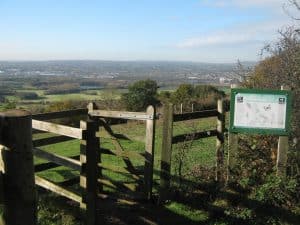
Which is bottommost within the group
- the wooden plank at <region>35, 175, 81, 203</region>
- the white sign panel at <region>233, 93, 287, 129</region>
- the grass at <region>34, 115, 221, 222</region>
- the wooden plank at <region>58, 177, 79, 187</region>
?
the grass at <region>34, 115, 221, 222</region>

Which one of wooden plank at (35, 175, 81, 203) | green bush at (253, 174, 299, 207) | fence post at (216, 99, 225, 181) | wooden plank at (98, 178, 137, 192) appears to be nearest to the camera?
wooden plank at (35, 175, 81, 203)

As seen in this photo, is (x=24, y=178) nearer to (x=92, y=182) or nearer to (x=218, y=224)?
(x=92, y=182)

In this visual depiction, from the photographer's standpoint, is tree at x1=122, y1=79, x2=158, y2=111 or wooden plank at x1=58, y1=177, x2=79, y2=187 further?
tree at x1=122, y1=79, x2=158, y2=111

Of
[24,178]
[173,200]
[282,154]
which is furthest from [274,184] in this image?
[24,178]

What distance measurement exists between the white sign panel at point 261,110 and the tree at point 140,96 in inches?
696

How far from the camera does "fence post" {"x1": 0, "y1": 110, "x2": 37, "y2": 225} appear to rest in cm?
244

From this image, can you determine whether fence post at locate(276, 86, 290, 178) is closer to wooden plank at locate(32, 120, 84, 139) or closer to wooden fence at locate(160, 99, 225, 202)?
wooden fence at locate(160, 99, 225, 202)

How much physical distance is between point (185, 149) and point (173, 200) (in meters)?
1.06

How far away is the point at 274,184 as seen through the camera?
22.5 ft

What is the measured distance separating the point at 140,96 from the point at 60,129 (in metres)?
22.2

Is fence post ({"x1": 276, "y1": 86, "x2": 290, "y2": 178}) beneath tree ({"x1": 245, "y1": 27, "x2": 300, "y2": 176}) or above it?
beneath

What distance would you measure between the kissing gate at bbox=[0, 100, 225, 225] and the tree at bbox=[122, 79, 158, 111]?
48.9 feet

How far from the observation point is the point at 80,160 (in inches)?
252

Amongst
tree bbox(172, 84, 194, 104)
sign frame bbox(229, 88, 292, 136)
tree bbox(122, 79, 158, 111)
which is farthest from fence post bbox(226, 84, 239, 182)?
tree bbox(172, 84, 194, 104)
